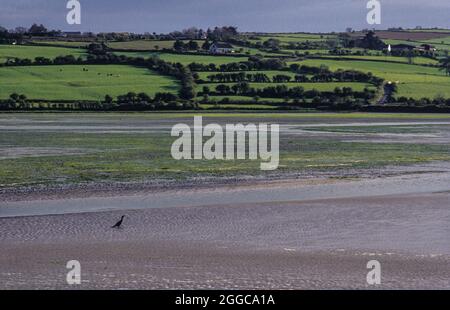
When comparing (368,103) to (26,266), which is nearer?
(26,266)

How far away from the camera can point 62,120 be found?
231 feet

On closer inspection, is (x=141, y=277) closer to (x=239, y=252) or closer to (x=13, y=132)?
(x=239, y=252)

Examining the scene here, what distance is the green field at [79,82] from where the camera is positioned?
8944 cm

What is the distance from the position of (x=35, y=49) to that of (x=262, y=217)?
96093 millimetres

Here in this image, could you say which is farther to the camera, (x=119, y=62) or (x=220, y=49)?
(x=220, y=49)

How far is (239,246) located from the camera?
61.1 ft

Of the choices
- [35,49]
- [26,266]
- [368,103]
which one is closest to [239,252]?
[26,266]

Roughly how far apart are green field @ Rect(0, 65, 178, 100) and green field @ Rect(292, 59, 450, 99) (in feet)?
73.1

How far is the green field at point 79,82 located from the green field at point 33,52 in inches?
263

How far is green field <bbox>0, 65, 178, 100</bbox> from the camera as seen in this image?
89.4 metres

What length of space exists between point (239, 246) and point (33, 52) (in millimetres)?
97204

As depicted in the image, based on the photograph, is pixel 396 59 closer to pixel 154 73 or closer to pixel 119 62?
pixel 154 73

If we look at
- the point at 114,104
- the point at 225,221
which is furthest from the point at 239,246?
the point at 114,104

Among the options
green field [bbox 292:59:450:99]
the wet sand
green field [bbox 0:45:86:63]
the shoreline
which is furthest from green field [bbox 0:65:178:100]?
the wet sand
